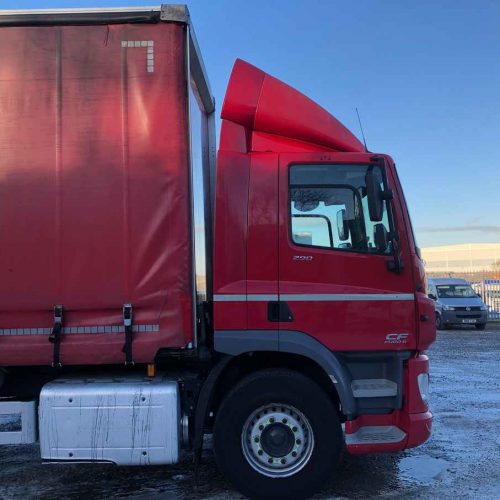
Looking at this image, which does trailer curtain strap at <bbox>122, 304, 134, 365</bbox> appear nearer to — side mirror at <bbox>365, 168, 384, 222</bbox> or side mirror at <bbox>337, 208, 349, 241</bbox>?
side mirror at <bbox>337, 208, 349, 241</bbox>

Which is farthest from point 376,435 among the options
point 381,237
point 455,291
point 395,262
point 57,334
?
point 455,291

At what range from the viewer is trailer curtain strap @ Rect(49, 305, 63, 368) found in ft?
13.0

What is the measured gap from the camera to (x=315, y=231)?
14.2 feet

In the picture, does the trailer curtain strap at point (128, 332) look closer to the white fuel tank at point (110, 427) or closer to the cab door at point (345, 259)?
the white fuel tank at point (110, 427)

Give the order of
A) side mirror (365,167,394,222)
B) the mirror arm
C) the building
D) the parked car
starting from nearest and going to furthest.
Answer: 1. side mirror (365,167,394,222)
2. the mirror arm
3. the parked car
4. the building

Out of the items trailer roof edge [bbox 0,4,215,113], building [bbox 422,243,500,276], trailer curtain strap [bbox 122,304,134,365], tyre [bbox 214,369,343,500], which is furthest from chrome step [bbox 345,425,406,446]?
building [bbox 422,243,500,276]

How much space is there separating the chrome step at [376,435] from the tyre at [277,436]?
113 millimetres

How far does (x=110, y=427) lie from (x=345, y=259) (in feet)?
7.35

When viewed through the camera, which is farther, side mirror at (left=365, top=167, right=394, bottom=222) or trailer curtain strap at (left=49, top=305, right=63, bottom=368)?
side mirror at (left=365, top=167, right=394, bottom=222)

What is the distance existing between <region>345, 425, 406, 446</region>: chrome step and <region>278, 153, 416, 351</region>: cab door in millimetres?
648

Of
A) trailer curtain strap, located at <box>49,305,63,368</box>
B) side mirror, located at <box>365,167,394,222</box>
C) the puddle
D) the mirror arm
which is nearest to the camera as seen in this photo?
trailer curtain strap, located at <box>49,305,63,368</box>

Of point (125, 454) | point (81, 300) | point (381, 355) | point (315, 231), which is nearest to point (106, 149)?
point (81, 300)

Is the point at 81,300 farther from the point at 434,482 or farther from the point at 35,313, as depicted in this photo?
the point at 434,482

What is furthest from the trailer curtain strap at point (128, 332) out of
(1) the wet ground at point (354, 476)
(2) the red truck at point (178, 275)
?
(1) the wet ground at point (354, 476)
